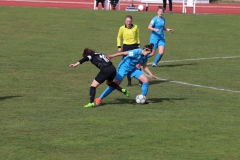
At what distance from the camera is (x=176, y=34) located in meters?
34.7

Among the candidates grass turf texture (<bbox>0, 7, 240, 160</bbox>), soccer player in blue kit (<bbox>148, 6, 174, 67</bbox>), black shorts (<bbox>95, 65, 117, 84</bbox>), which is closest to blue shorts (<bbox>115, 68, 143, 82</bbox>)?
black shorts (<bbox>95, 65, 117, 84</bbox>)

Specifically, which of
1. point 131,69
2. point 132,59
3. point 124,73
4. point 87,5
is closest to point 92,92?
point 124,73

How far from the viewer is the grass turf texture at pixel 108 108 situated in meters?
11.8

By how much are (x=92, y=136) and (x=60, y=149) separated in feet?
3.78

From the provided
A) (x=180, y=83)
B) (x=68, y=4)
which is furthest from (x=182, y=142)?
(x=68, y=4)

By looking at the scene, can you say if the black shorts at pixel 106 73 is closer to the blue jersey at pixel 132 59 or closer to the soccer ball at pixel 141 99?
the blue jersey at pixel 132 59

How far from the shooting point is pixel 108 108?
51.2 feet

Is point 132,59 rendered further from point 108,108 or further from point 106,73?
point 108,108

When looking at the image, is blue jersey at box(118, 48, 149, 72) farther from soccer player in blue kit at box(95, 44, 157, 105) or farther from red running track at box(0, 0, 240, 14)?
red running track at box(0, 0, 240, 14)

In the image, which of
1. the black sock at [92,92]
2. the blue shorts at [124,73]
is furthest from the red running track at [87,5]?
the black sock at [92,92]

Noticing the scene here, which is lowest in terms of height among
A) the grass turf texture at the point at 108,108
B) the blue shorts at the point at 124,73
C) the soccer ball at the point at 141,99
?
the grass turf texture at the point at 108,108

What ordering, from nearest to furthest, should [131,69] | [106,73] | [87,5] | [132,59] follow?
[106,73]
[132,59]
[131,69]
[87,5]

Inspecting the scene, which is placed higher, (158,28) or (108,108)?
(158,28)

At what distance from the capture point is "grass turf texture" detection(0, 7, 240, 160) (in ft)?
38.8
